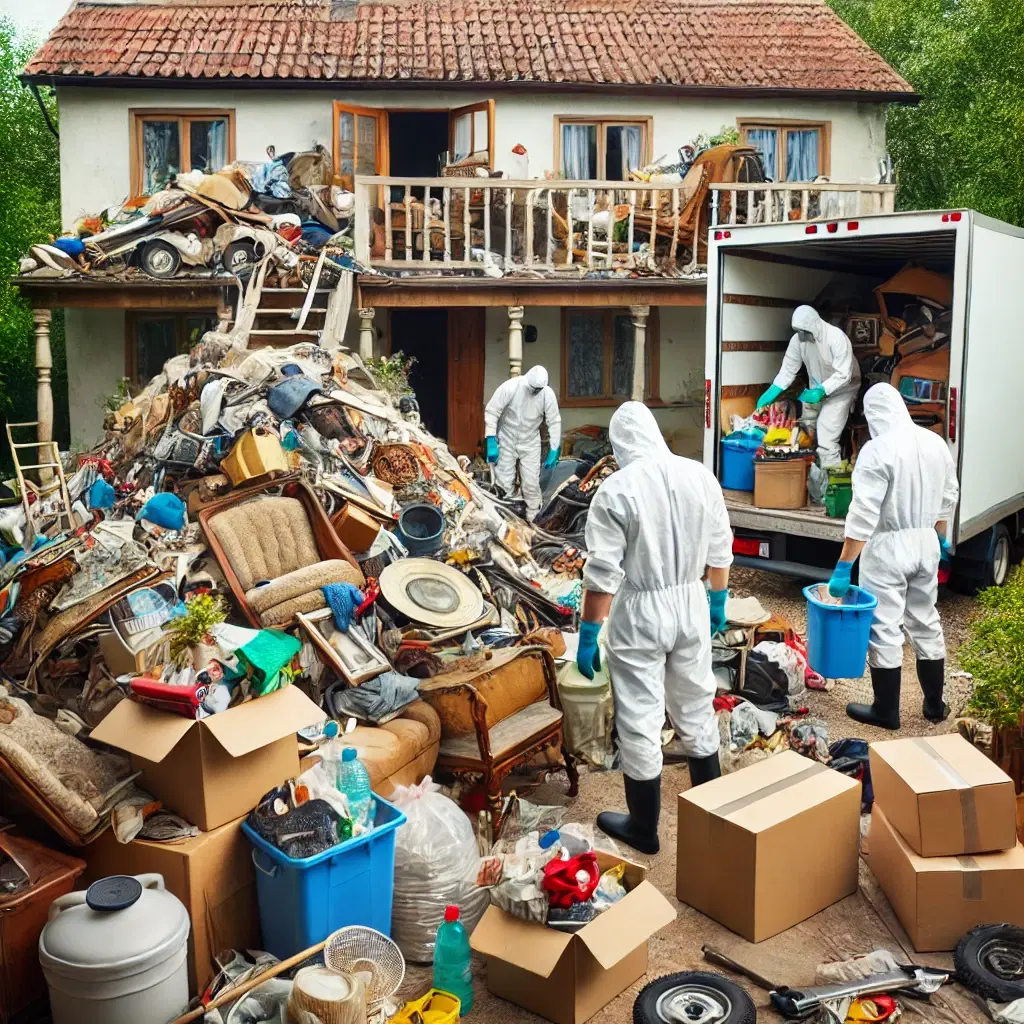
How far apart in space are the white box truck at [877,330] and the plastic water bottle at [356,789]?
4.99 metres

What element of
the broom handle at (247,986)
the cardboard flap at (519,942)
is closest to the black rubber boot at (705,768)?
the cardboard flap at (519,942)

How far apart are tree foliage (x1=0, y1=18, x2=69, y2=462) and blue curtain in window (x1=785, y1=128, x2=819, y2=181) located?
406 inches

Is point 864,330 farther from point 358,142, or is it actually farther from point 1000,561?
point 358,142

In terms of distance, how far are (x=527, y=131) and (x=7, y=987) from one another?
43.3 feet

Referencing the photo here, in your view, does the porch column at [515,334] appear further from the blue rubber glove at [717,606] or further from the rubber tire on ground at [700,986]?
the rubber tire on ground at [700,986]

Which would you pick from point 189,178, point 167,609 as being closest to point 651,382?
point 189,178

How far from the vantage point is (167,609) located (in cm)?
568

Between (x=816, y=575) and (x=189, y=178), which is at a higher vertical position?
(x=189, y=178)

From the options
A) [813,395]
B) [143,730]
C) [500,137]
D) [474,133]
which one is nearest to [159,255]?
[474,133]

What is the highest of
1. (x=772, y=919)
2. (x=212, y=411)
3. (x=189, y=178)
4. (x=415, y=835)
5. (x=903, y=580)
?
(x=189, y=178)

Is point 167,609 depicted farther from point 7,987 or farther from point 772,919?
point 772,919

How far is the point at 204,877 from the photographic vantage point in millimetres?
3959

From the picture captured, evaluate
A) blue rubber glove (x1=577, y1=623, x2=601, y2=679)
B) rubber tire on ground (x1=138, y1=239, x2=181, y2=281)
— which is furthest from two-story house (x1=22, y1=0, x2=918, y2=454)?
blue rubber glove (x1=577, y1=623, x2=601, y2=679)

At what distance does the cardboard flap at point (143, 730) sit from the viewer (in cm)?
402
